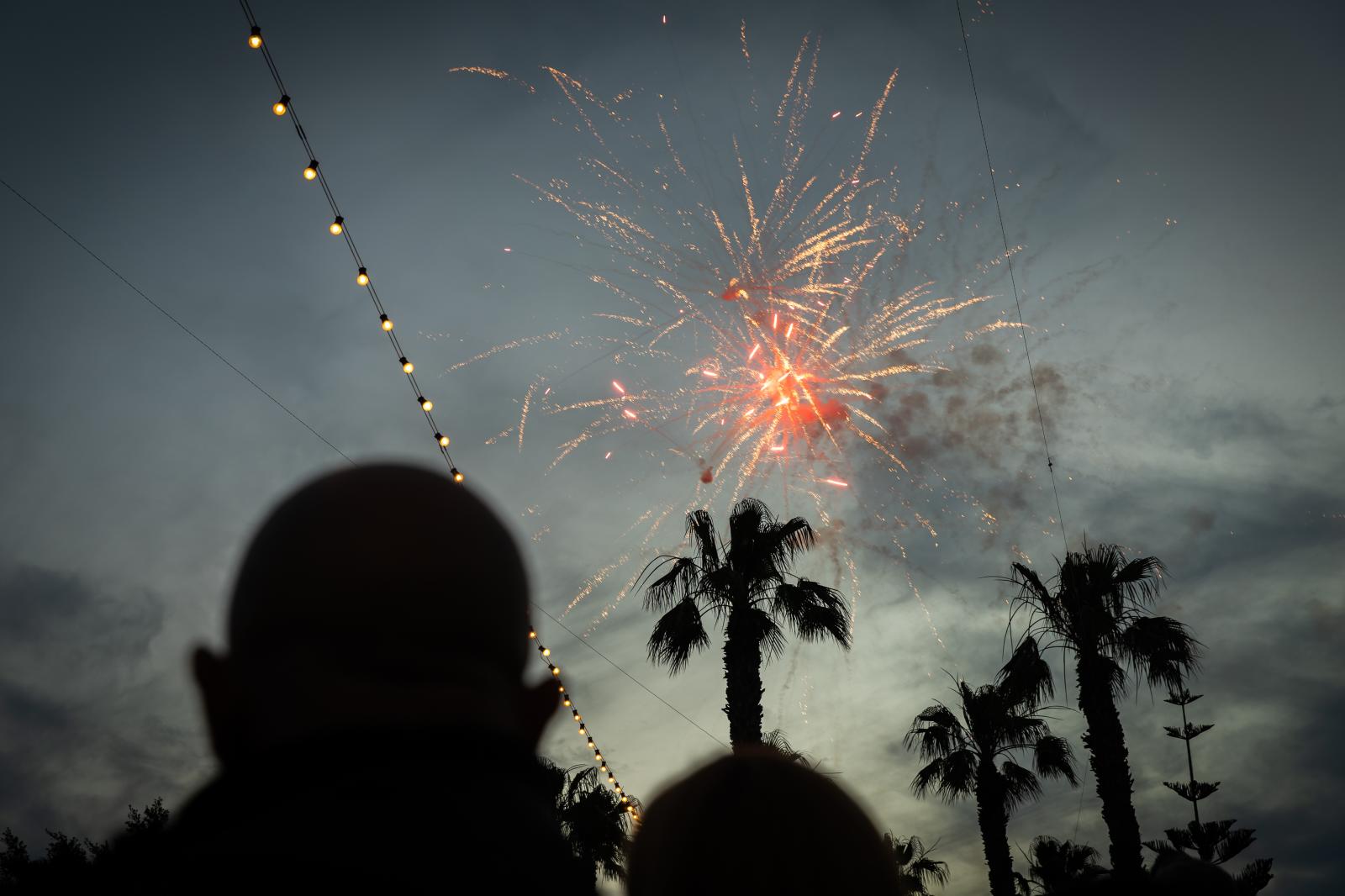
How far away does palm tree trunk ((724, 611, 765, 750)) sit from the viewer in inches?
709

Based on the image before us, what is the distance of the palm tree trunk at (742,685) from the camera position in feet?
59.1

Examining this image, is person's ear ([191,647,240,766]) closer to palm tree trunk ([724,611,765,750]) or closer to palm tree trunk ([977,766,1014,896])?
palm tree trunk ([724,611,765,750])

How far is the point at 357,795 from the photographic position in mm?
868

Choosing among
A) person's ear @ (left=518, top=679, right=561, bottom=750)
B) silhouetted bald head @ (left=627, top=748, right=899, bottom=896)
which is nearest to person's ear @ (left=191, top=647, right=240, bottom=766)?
person's ear @ (left=518, top=679, right=561, bottom=750)

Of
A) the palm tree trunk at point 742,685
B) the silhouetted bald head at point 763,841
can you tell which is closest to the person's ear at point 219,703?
the silhouetted bald head at point 763,841

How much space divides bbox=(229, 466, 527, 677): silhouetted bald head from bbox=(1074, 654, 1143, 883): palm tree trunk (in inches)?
817

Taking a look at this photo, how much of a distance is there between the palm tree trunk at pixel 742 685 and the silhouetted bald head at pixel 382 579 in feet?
57.1

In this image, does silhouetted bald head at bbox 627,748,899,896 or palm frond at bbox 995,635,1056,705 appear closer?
silhouetted bald head at bbox 627,748,899,896

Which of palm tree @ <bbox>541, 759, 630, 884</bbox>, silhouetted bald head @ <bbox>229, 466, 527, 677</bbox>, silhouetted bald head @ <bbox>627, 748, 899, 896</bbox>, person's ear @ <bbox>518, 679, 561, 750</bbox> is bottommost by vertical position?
silhouetted bald head @ <bbox>627, 748, 899, 896</bbox>

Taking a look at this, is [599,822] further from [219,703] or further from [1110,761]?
[219,703]

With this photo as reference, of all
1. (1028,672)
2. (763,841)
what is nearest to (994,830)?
(1028,672)

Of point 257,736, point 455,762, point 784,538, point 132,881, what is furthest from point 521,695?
point 784,538

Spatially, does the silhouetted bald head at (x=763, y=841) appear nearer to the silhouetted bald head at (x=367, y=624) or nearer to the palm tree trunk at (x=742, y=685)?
the silhouetted bald head at (x=367, y=624)

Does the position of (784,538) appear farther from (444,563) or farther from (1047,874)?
(1047,874)
